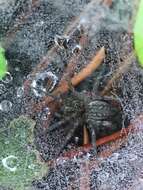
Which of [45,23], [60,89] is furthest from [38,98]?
[45,23]

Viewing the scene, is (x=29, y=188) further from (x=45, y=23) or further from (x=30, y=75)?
(x=45, y=23)

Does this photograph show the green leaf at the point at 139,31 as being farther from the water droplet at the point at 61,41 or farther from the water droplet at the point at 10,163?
the water droplet at the point at 10,163

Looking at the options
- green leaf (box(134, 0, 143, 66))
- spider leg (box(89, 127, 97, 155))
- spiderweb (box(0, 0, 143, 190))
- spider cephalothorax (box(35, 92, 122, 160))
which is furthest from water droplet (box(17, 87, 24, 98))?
green leaf (box(134, 0, 143, 66))

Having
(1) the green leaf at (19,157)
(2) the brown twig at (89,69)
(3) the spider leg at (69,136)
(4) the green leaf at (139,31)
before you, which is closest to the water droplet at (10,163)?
(1) the green leaf at (19,157)

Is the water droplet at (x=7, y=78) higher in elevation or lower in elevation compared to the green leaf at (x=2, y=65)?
lower

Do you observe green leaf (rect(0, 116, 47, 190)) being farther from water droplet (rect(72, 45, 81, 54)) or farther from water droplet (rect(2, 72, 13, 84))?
water droplet (rect(72, 45, 81, 54))

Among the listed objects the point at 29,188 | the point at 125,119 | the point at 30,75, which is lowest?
the point at 29,188
